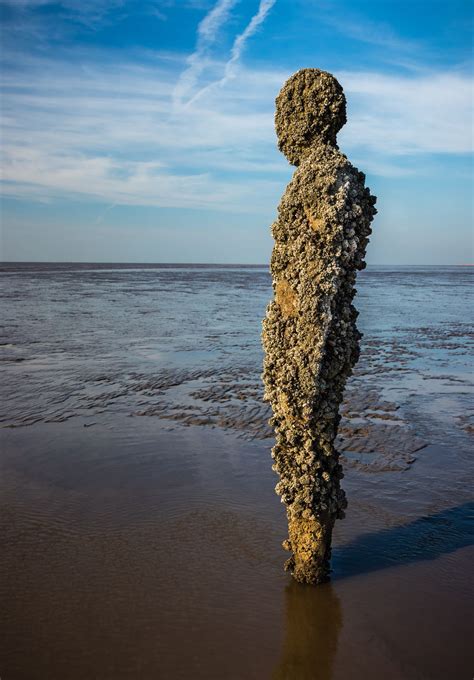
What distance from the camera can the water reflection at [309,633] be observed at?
14.0 ft

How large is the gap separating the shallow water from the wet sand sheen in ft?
0.06

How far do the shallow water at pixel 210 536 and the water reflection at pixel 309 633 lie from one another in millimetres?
14

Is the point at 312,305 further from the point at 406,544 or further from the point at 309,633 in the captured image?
the point at 406,544

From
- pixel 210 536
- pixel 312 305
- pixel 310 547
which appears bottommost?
pixel 210 536

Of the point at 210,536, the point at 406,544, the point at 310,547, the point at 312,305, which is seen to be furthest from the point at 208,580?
the point at 312,305

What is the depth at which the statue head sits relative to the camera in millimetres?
4820

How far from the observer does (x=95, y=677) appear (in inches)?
162

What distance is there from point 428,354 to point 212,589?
12.7m

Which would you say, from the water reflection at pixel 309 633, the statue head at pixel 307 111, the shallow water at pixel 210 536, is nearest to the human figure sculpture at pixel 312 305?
the statue head at pixel 307 111

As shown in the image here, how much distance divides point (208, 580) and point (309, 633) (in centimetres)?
111

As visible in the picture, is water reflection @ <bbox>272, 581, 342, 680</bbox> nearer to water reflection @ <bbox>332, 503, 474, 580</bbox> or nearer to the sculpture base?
the sculpture base

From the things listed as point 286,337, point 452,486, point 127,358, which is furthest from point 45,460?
point 127,358

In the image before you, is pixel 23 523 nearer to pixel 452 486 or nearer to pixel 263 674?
pixel 263 674

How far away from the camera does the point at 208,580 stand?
5.29 metres
